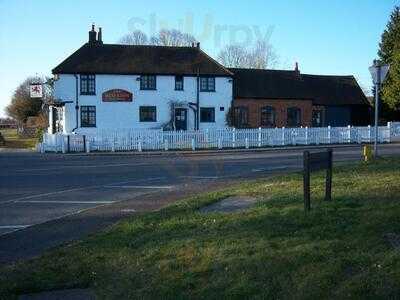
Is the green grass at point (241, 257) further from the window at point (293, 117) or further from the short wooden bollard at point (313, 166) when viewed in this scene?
the window at point (293, 117)

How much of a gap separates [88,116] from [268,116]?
47.4 feet

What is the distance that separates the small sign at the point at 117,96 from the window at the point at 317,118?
16283mm

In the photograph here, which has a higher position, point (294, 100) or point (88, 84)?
point (88, 84)

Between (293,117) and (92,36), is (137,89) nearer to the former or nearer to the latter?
(92,36)

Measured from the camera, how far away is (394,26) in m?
51.6

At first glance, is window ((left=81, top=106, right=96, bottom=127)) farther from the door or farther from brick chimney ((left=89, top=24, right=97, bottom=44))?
the door

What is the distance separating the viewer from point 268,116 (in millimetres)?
46938

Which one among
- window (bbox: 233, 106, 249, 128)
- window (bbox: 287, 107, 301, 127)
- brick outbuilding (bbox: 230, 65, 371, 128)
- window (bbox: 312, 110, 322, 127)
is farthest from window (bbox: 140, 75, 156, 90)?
window (bbox: 312, 110, 322, 127)

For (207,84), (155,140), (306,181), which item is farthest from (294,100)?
(306,181)

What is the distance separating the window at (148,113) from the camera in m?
42.5

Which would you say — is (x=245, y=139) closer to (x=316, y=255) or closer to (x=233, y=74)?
(x=233, y=74)

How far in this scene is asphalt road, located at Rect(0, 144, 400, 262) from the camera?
977cm

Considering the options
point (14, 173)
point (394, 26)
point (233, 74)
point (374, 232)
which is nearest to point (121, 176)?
point (14, 173)

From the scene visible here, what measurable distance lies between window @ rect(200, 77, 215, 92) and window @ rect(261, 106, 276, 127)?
498 centimetres
